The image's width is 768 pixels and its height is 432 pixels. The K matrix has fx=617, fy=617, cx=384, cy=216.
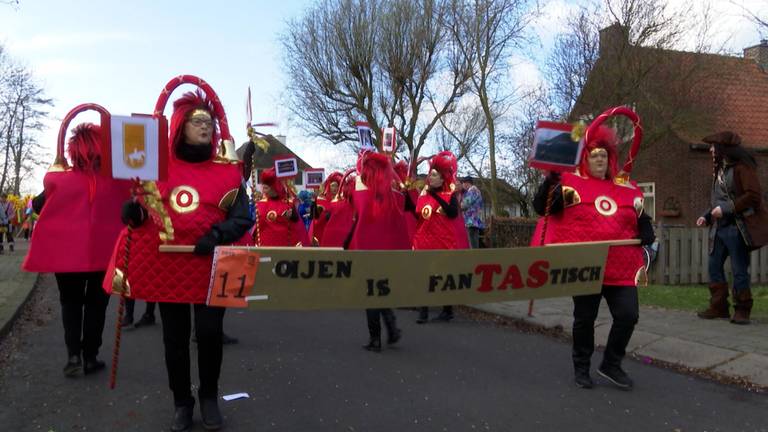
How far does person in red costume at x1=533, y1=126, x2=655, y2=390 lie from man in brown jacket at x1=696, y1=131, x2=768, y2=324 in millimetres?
2293

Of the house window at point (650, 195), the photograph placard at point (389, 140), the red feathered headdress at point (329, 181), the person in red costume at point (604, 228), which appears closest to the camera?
the person in red costume at point (604, 228)

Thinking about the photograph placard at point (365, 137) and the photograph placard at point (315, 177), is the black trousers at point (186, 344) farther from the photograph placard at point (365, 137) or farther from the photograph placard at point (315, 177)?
the photograph placard at point (315, 177)

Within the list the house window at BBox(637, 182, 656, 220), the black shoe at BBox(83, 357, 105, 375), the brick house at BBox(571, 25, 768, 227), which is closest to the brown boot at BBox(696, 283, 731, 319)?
the black shoe at BBox(83, 357, 105, 375)

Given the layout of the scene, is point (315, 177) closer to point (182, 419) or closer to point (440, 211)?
point (440, 211)

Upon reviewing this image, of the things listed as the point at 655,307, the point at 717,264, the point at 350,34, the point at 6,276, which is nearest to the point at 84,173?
the point at 717,264

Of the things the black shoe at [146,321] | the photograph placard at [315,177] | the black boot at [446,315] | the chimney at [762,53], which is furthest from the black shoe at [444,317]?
the chimney at [762,53]

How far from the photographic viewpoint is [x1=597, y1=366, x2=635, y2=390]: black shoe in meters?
4.54

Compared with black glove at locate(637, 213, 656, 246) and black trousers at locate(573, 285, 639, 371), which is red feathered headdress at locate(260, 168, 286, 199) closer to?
black trousers at locate(573, 285, 639, 371)

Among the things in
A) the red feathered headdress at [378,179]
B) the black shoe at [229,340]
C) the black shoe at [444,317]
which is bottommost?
the black shoe at [444,317]

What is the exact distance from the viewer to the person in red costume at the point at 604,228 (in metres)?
4.41

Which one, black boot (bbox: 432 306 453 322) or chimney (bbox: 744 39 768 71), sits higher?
chimney (bbox: 744 39 768 71)

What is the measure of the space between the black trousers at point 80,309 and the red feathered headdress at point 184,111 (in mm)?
1789

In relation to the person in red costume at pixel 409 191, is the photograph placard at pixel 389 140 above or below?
above

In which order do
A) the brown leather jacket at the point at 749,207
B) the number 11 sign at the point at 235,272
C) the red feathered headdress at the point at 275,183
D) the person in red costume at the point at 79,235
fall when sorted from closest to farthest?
the number 11 sign at the point at 235,272, the person in red costume at the point at 79,235, the brown leather jacket at the point at 749,207, the red feathered headdress at the point at 275,183
